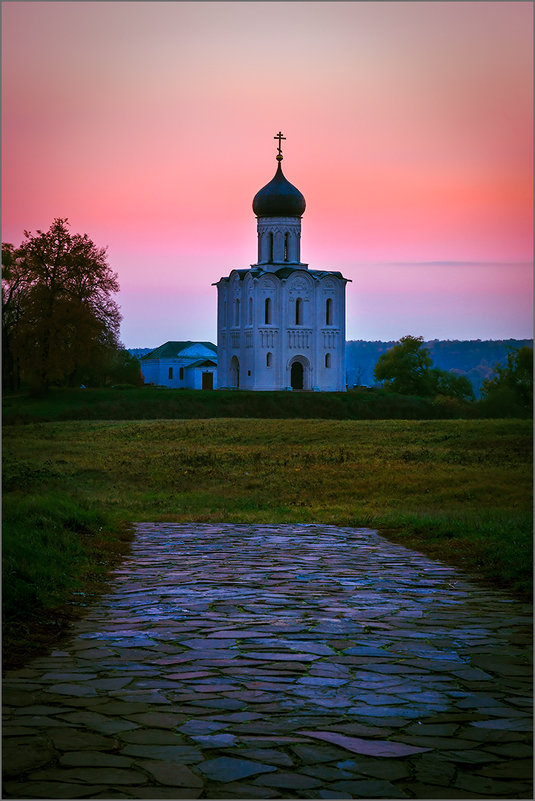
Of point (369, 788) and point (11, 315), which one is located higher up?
point (11, 315)

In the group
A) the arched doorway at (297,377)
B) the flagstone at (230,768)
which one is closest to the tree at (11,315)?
the flagstone at (230,768)

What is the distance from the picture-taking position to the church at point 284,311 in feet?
209

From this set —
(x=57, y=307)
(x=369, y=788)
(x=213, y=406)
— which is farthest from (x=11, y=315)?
(x=369, y=788)

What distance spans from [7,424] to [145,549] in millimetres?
18281

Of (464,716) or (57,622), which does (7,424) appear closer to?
(57,622)

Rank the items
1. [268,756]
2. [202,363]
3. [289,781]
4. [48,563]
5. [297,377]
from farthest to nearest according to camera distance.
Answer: [202,363]
[297,377]
[48,563]
[268,756]
[289,781]

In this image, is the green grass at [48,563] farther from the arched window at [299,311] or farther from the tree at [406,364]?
the tree at [406,364]

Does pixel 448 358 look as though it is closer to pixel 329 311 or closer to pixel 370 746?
pixel 329 311

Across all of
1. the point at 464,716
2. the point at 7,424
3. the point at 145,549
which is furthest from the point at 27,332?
the point at 464,716

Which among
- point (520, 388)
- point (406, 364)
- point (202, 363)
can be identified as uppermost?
point (202, 363)

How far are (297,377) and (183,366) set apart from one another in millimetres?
26034

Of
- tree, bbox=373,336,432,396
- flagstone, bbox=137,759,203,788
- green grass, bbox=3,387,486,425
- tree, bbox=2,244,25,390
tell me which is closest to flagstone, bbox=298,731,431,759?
flagstone, bbox=137,759,203,788

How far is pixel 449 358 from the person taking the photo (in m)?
80.0

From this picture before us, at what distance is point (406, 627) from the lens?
7.14m
